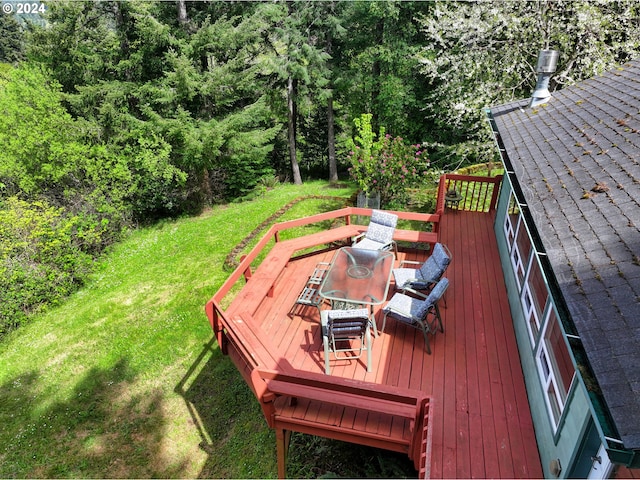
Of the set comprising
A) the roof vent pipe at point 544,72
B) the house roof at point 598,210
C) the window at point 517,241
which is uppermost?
the roof vent pipe at point 544,72

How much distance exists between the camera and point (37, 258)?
10906 mm

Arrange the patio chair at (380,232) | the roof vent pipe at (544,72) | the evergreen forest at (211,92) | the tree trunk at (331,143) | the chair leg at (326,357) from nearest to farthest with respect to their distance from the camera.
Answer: the chair leg at (326,357) < the roof vent pipe at (544,72) < the patio chair at (380,232) < the evergreen forest at (211,92) < the tree trunk at (331,143)

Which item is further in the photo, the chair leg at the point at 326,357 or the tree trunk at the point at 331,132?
the tree trunk at the point at 331,132

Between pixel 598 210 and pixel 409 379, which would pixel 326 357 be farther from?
pixel 598 210

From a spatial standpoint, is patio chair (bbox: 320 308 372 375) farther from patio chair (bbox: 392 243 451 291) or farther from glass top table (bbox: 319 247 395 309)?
patio chair (bbox: 392 243 451 291)

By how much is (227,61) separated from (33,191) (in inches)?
361

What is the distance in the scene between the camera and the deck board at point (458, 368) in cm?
409

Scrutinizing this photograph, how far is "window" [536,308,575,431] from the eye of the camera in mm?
3687

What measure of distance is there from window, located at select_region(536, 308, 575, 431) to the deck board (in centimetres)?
61

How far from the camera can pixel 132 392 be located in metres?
7.61

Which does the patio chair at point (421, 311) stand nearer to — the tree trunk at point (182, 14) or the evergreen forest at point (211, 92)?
the evergreen forest at point (211, 92)

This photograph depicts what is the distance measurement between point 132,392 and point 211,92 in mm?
12274

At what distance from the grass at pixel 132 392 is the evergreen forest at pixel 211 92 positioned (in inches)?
75.2

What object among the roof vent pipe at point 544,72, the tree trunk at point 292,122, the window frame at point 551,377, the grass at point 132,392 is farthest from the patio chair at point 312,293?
the tree trunk at point 292,122
